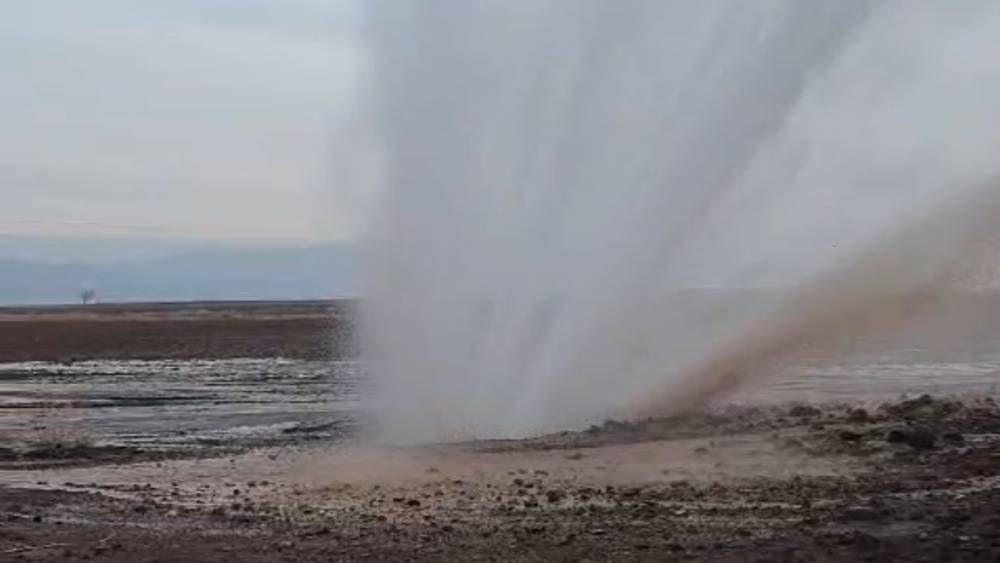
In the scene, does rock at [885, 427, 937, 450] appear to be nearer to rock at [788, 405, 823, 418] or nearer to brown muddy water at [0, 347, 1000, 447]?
rock at [788, 405, 823, 418]

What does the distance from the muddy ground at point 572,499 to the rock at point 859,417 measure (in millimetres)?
47

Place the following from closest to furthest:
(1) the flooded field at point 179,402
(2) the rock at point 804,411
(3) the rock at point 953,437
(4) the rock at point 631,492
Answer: (4) the rock at point 631,492 → (3) the rock at point 953,437 → (2) the rock at point 804,411 → (1) the flooded field at point 179,402

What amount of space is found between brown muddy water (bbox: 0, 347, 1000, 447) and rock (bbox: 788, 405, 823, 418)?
1.12 m

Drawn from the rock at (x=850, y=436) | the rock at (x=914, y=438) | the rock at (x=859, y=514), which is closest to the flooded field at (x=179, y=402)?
the rock at (x=850, y=436)

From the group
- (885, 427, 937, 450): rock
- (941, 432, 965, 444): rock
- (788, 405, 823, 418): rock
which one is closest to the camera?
(885, 427, 937, 450): rock

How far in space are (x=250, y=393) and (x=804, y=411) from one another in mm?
14706

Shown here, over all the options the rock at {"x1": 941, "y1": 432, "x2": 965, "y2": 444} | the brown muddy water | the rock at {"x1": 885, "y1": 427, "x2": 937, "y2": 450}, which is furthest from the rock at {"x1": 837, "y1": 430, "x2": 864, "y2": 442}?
the brown muddy water

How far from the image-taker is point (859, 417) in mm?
19672

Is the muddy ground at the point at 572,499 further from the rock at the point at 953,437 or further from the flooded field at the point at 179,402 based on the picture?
the flooded field at the point at 179,402

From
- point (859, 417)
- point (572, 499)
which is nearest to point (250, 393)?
point (859, 417)

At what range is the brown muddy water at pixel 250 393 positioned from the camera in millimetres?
23109

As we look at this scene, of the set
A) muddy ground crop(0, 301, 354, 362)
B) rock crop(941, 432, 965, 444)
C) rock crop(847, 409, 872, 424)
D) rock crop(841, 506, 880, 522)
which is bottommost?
rock crop(841, 506, 880, 522)

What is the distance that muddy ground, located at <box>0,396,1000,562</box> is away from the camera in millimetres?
11477

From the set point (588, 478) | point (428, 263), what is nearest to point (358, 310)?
point (428, 263)
